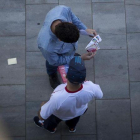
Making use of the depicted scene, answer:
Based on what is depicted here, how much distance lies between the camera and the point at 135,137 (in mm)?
5023

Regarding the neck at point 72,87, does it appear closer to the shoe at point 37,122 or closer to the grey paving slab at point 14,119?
the shoe at point 37,122

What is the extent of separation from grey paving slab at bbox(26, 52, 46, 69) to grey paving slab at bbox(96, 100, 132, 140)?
1.39 meters

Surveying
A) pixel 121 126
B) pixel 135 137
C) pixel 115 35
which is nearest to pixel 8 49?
pixel 115 35

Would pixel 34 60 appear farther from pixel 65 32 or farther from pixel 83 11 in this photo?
pixel 65 32

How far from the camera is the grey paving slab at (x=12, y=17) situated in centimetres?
564

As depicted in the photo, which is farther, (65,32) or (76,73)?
(65,32)

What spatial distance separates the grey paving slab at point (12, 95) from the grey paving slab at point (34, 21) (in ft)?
2.88

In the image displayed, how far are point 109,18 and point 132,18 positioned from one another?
1.68ft

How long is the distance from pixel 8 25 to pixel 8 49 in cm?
56

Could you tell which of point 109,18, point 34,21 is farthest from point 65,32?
point 109,18

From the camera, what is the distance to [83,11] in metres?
5.83

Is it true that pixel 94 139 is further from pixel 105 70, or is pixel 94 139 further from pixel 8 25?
pixel 8 25

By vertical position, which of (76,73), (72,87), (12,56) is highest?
(12,56)

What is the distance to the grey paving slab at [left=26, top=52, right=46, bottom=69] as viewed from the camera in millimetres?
5405
